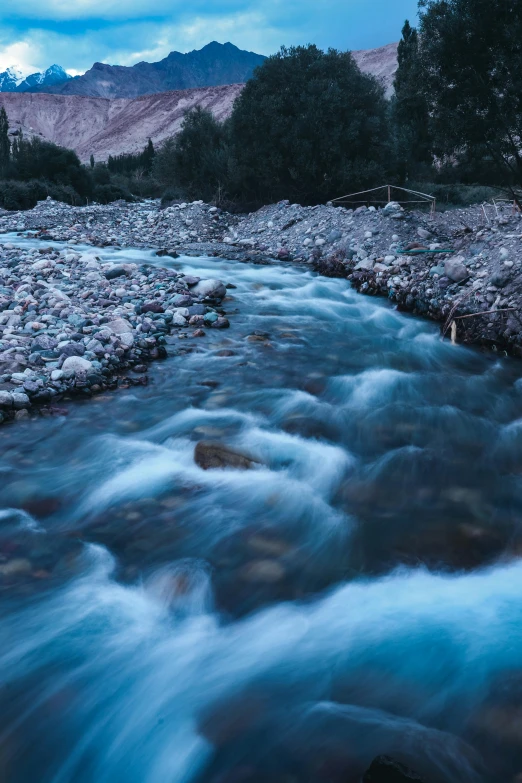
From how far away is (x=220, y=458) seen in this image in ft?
13.6

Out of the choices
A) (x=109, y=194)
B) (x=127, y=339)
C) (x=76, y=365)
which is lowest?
(x=76, y=365)

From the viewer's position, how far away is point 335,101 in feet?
54.4

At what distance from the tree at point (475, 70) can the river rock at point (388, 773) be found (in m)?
11.7

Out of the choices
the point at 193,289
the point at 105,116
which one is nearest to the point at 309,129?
Answer: the point at 193,289


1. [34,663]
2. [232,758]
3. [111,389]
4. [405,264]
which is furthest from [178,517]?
[405,264]

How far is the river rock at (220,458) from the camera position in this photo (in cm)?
410

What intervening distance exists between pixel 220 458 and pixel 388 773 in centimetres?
255

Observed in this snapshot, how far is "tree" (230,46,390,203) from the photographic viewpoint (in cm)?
1661

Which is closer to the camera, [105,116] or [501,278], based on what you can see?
[501,278]

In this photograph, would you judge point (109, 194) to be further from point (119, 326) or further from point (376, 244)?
point (119, 326)

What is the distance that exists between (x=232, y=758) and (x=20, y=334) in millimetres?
4994

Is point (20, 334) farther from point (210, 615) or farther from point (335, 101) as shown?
point (335, 101)

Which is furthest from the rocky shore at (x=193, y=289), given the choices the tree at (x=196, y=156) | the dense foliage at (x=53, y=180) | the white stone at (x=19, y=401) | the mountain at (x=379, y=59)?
the mountain at (x=379, y=59)

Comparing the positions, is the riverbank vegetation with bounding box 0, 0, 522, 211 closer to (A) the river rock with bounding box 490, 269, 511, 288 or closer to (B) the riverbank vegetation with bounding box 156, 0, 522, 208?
(B) the riverbank vegetation with bounding box 156, 0, 522, 208
